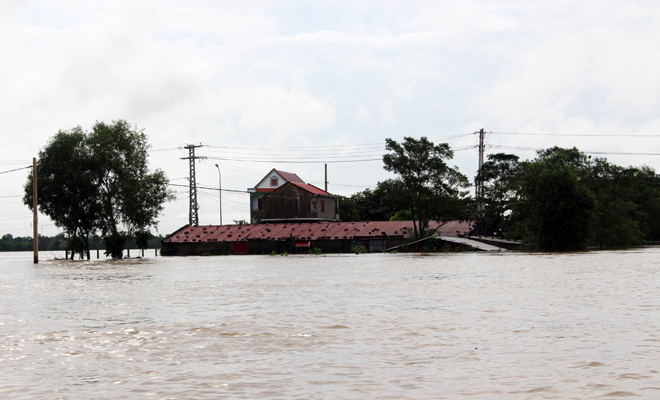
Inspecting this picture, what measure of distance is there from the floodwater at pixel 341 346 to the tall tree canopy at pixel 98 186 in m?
46.8

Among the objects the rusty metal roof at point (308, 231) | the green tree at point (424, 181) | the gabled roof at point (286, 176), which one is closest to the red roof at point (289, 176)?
the gabled roof at point (286, 176)

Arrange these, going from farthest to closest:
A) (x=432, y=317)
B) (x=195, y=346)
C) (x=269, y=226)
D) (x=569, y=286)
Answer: (x=269, y=226)
(x=569, y=286)
(x=432, y=317)
(x=195, y=346)

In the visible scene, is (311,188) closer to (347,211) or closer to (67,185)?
(347,211)

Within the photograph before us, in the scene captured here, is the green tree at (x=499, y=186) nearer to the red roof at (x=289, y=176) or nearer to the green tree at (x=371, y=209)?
the green tree at (x=371, y=209)

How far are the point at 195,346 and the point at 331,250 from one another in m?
66.7

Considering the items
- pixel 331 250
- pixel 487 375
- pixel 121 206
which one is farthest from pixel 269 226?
pixel 487 375

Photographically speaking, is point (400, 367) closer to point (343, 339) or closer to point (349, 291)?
point (343, 339)

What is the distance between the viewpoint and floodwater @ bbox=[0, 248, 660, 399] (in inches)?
271

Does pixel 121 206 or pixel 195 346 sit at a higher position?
pixel 121 206

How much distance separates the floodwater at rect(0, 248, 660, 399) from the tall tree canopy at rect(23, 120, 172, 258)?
46768 millimetres

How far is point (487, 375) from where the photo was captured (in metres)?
7.34

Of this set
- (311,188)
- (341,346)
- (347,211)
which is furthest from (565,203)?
(341,346)

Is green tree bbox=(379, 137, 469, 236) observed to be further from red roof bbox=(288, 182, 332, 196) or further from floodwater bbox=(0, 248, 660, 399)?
floodwater bbox=(0, 248, 660, 399)

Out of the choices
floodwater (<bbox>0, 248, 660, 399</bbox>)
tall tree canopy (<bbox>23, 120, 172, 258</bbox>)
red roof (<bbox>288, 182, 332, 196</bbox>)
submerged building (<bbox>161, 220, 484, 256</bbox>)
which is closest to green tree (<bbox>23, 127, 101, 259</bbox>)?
tall tree canopy (<bbox>23, 120, 172, 258</bbox>)
